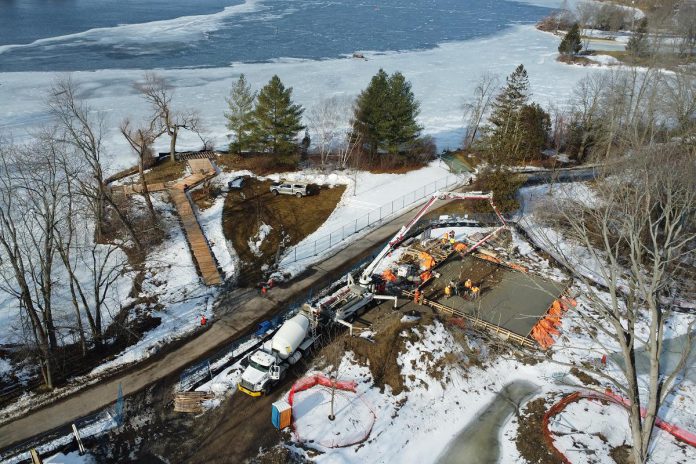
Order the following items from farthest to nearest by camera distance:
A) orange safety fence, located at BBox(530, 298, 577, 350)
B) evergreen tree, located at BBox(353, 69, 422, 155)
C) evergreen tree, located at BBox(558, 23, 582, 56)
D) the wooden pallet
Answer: evergreen tree, located at BBox(558, 23, 582, 56)
evergreen tree, located at BBox(353, 69, 422, 155)
orange safety fence, located at BBox(530, 298, 577, 350)
the wooden pallet

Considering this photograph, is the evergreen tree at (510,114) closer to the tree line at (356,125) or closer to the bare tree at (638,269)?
the tree line at (356,125)

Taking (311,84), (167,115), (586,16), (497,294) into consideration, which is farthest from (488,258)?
(586,16)

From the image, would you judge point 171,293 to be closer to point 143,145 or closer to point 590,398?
point 143,145

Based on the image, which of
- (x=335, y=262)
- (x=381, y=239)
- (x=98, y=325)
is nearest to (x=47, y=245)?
(x=98, y=325)

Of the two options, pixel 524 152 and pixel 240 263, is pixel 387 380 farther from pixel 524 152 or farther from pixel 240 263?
pixel 524 152

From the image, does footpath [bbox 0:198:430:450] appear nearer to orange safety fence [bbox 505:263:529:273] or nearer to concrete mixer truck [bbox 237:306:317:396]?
concrete mixer truck [bbox 237:306:317:396]

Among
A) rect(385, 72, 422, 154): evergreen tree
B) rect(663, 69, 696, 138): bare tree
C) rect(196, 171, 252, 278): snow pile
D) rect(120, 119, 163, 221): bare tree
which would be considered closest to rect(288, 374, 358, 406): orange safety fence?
rect(196, 171, 252, 278): snow pile

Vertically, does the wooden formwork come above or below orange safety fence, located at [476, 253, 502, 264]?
below
